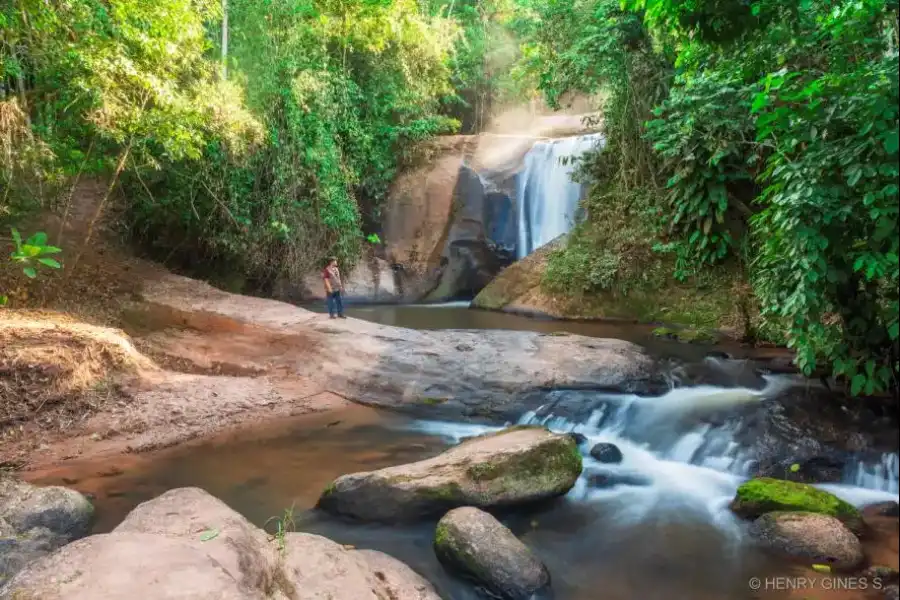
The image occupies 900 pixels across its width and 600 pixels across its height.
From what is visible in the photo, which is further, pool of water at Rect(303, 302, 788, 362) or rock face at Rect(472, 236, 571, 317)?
rock face at Rect(472, 236, 571, 317)

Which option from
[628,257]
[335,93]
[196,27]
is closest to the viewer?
[196,27]

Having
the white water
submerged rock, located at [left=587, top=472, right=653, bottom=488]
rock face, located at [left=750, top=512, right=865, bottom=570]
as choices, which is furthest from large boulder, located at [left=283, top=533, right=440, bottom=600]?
rock face, located at [left=750, top=512, right=865, bottom=570]

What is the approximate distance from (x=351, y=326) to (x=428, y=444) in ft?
10.8

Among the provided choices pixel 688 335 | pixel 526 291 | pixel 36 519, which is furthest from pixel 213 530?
pixel 526 291

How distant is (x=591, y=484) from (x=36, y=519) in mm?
5112

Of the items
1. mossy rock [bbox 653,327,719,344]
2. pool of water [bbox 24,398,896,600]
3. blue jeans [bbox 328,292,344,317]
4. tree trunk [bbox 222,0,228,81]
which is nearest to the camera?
pool of water [bbox 24,398,896,600]

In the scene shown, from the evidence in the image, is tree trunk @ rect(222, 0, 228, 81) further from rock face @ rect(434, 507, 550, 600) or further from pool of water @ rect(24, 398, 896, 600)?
rock face @ rect(434, 507, 550, 600)

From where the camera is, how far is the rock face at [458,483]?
568 centimetres

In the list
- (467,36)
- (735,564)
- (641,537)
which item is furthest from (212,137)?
(467,36)

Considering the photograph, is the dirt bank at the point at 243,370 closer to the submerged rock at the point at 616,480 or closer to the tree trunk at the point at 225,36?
the submerged rock at the point at 616,480

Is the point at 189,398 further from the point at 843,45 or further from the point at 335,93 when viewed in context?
the point at 335,93

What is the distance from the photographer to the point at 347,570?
4.24 metres

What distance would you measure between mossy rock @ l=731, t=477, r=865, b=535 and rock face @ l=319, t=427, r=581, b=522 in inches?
63.8

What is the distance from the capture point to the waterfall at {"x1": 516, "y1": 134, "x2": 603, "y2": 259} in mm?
17641
